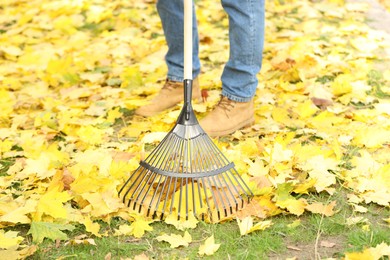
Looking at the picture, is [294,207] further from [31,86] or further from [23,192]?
[31,86]

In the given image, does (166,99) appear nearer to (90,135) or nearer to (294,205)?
(90,135)

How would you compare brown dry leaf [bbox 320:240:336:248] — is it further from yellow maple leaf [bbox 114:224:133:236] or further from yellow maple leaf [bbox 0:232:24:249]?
yellow maple leaf [bbox 0:232:24:249]

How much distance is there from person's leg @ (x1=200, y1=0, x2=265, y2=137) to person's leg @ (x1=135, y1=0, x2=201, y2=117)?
0.33 metres

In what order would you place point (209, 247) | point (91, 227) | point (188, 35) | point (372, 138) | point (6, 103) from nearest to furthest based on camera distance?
point (209, 247) → point (91, 227) → point (188, 35) → point (372, 138) → point (6, 103)

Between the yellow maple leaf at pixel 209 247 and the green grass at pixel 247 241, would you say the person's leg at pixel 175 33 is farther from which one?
the yellow maple leaf at pixel 209 247

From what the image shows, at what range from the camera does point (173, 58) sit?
3.16 m

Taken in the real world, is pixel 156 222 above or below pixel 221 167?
below

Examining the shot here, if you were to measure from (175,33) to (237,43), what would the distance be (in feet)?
1.48

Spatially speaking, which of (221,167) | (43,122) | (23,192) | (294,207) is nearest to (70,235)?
(23,192)

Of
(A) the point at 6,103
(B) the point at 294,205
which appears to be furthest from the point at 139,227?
(A) the point at 6,103

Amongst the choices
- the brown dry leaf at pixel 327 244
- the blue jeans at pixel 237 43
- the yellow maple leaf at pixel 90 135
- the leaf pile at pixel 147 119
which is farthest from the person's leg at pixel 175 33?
the brown dry leaf at pixel 327 244

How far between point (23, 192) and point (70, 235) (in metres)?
0.39

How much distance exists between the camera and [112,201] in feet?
7.37

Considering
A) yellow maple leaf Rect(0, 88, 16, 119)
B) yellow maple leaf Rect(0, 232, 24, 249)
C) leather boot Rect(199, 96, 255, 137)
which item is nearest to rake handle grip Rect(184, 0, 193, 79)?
leather boot Rect(199, 96, 255, 137)
